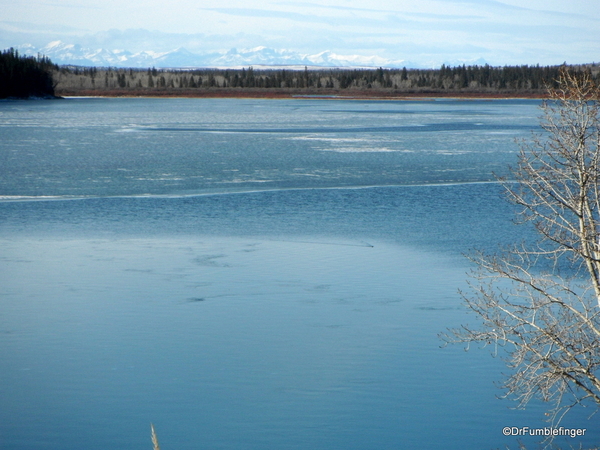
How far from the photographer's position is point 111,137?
3006 centimetres

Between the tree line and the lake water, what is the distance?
183ft

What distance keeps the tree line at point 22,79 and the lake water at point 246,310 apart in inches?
2193

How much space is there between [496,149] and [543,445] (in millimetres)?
19992

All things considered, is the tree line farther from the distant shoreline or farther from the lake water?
the lake water

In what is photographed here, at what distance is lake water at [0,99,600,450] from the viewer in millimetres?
7023

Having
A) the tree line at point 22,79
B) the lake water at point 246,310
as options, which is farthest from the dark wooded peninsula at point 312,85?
the lake water at point 246,310

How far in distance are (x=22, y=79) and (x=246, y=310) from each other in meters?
70.9

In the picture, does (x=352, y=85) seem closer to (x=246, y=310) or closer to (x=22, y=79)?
(x=22, y=79)

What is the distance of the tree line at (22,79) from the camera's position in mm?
71500

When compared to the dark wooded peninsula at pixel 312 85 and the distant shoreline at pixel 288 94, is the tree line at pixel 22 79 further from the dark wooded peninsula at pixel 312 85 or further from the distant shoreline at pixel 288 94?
the distant shoreline at pixel 288 94

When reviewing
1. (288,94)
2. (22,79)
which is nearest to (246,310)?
(22,79)

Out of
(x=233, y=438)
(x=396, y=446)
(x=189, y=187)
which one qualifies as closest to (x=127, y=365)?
(x=233, y=438)

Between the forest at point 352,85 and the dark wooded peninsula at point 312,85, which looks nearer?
the dark wooded peninsula at point 312,85

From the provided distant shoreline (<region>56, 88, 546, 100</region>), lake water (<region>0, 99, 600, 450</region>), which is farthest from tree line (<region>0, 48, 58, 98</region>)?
lake water (<region>0, 99, 600, 450</region>)
